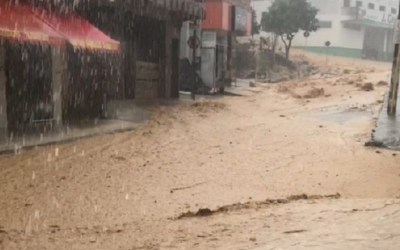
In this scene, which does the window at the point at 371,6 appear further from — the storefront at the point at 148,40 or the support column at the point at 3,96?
the support column at the point at 3,96

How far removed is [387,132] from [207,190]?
17.6 feet

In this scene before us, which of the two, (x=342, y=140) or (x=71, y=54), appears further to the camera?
(x=71, y=54)

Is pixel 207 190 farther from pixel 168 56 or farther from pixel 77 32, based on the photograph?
pixel 168 56

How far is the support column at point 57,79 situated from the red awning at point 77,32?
2.14ft

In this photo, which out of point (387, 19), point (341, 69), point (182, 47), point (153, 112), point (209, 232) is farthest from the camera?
point (387, 19)

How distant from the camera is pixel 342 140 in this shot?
10.4 meters

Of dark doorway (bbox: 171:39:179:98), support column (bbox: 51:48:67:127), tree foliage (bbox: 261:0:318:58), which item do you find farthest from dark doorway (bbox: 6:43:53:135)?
tree foliage (bbox: 261:0:318:58)

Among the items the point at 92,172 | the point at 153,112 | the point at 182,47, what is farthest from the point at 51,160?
the point at 182,47

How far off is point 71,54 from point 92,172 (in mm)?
5700

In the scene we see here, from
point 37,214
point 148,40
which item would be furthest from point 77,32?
point 148,40

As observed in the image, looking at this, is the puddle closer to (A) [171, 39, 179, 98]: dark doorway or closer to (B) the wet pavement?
(B) the wet pavement

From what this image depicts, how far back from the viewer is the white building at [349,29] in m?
55.2

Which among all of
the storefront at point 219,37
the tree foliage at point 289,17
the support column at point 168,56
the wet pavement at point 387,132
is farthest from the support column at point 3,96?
the tree foliage at point 289,17

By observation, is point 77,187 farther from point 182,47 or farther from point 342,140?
point 182,47
